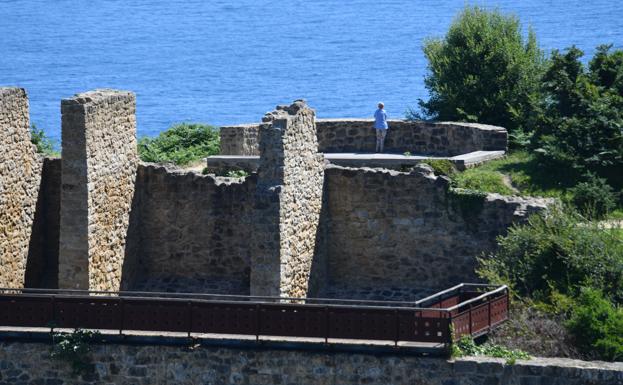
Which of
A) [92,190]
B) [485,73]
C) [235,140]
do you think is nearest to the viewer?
[92,190]

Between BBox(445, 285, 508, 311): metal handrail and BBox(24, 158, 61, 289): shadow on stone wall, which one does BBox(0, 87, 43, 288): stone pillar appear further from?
BBox(445, 285, 508, 311): metal handrail

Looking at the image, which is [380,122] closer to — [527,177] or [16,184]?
[527,177]

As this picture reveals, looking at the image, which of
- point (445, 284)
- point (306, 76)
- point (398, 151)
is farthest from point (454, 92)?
point (306, 76)

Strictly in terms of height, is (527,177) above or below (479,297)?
above

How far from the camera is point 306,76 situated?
4402 inches

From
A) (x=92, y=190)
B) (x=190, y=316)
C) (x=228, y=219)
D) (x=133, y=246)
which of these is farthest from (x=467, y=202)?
(x=92, y=190)

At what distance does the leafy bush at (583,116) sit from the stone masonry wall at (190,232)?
25.0 feet

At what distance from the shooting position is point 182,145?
4622cm

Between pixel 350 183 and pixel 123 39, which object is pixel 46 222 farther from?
pixel 123 39

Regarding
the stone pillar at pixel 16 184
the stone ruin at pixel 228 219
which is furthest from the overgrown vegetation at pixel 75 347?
the stone pillar at pixel 16 184

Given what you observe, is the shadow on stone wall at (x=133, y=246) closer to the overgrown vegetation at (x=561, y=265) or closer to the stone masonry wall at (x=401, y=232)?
the stone masonry wall at (x=401, y=232)

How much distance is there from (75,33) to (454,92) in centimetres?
10158

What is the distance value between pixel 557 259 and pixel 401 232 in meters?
4.15

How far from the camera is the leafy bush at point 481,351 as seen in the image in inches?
1195
